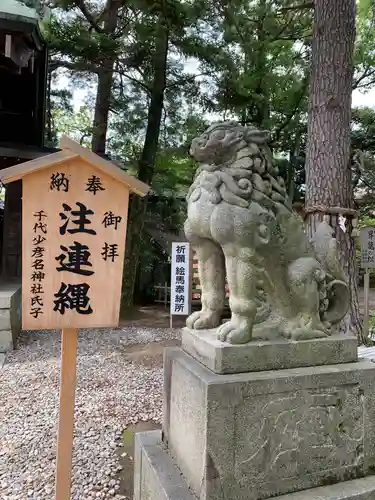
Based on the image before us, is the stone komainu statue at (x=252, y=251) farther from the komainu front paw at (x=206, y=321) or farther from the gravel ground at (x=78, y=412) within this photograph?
the gravel ground at (x=78, y=412)

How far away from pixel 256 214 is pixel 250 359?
25.7 inches

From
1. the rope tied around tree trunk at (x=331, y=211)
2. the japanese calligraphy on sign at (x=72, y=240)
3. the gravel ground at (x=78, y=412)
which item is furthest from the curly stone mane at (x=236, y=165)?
the rope tied around tree trunk at (x=331, y=211)

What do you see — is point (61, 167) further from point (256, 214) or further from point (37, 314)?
point (256, 214)

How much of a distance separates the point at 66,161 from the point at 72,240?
1.23 feet

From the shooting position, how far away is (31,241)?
1874 millimetres

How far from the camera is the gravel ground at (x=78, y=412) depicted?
2.54m

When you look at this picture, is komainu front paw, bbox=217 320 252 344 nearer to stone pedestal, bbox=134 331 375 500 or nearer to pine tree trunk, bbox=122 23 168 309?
stone pedestal, bbox=134 331 375 500

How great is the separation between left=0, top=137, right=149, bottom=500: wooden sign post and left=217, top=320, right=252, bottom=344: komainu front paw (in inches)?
21.4

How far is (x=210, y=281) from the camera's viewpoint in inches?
79.8

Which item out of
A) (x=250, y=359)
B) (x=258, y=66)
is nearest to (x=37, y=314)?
(x=250, y=359)

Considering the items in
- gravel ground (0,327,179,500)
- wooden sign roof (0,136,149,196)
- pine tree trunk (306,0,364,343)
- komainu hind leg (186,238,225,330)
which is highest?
pine tree trunk (306,0,364,343)

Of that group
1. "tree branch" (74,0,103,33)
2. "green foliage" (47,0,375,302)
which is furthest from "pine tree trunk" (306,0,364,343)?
"tree branch" (74,0,103,33)

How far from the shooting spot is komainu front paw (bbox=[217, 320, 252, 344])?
1764mm

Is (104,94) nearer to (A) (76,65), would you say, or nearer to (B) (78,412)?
(A) (76,65)
